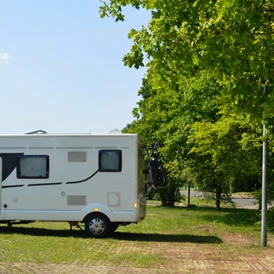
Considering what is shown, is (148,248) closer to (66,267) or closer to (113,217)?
(113,217)

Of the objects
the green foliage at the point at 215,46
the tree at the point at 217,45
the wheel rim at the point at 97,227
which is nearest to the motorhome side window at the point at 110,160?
the wheel rim at the point at 97,227

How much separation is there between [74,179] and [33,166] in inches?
52.7

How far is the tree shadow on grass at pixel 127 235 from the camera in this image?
586 inches

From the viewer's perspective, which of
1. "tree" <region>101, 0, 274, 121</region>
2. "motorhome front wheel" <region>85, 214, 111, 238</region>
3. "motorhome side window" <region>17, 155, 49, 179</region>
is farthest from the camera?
"motorhome side window" <region>17, 155, 49, 179</region>

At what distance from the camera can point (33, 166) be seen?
1522 cm

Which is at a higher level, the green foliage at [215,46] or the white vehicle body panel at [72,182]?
the green foliage at [215,46]

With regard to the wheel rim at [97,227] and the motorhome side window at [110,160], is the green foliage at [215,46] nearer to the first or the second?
the motorhome side window at [110,160]

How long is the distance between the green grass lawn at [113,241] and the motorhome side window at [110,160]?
204cm

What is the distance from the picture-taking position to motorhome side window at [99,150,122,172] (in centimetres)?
1477

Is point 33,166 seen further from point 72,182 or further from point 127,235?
point 127,235

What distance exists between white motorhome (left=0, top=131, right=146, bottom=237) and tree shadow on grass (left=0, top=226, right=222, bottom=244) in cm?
57

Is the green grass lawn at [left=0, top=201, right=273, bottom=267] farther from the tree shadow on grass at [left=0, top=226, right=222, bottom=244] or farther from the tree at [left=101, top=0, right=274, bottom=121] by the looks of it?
the tree at [left=101, top=0, right=274, bottom=121]

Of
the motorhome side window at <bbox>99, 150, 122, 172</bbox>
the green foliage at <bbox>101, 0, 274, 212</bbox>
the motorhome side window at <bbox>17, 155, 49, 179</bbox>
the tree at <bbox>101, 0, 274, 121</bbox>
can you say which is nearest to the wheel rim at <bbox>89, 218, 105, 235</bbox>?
the motorhome side window at <bbox>99, 150, 122, 172</bbox>

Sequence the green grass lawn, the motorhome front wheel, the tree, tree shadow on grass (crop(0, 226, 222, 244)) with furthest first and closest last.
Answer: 1. tree shadow on grass (crop(0, 226, 222, 244))
2. the motorhome front wheel
3. the green grass lawn
4. the tree
